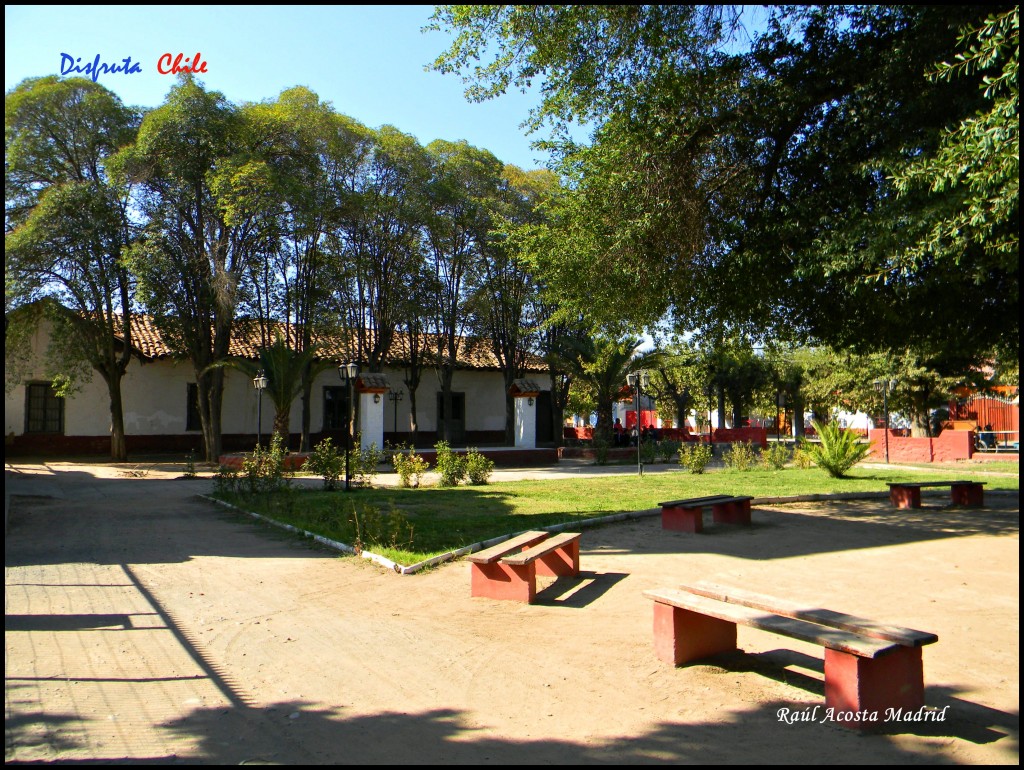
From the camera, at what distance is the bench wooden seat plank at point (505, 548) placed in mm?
6395

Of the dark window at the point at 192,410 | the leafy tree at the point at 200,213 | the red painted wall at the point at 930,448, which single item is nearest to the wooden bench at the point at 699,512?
the red painted wall at the point at 930,448

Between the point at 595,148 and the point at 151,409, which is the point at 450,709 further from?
the point at 151,409

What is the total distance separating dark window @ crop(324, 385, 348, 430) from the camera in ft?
106

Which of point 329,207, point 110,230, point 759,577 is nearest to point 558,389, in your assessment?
point 329,207

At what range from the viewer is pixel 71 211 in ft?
72.3

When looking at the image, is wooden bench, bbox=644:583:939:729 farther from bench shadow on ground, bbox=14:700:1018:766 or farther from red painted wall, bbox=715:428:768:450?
red painted wall, bbox=715:428:768:450

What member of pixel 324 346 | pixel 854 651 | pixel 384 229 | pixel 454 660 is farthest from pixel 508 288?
pixel 854 651

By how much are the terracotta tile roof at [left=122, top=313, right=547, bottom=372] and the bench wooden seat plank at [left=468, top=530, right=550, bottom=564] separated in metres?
20.7

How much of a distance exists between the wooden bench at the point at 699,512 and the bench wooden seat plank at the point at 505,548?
9.11 feet

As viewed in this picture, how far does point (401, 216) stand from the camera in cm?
2712

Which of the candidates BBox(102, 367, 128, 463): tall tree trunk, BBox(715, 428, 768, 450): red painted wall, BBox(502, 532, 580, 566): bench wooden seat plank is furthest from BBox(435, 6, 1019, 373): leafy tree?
BBox(715, 428, 768, 450): red painted wall

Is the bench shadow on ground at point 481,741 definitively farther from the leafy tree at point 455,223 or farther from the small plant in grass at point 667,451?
the leafy tree at point 455,223

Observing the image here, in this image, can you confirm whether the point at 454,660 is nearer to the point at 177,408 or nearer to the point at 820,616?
the point at 820,616

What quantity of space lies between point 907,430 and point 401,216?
26020 mm
